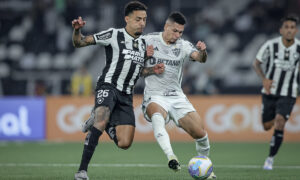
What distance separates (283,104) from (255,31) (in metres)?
13.5

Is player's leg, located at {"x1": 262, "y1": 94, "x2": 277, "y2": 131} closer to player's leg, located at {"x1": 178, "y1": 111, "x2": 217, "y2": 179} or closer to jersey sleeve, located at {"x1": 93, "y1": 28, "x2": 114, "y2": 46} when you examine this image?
player's leg, located at {"x1": 178, "y1": 111, "x2": 217, "y2": 179}

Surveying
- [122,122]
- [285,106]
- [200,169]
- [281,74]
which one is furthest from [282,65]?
[200,169]

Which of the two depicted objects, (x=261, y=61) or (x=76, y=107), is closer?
(x=261, y=61)

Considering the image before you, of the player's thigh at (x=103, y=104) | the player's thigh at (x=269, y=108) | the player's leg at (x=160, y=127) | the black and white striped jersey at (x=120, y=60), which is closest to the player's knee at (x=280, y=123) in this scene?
the player's thigh at (x=269, y=108)

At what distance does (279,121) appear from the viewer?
10148mm

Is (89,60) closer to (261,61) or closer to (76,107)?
(76,107)

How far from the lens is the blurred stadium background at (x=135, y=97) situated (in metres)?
10.7

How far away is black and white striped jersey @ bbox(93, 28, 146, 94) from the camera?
8.08 m

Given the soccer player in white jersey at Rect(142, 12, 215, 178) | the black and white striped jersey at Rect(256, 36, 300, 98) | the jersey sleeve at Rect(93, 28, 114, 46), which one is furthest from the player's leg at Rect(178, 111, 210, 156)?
the black and white striped jersey at Rect(256, 36, 300, 98)

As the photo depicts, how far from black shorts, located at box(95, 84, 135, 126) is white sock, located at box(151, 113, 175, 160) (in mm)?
358

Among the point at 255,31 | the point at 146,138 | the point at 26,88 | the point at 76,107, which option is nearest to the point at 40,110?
the point at 76,107

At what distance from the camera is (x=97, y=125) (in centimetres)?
765

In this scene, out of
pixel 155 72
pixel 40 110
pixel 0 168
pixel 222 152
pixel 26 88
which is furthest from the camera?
pixel 26 88

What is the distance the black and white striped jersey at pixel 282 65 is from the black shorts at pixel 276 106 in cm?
10
